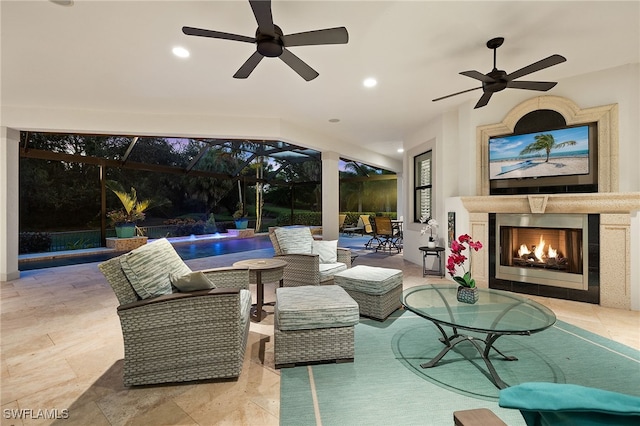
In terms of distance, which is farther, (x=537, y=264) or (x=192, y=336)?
(x=537, y=264)

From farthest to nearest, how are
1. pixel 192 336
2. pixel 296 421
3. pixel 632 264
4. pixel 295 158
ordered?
pixel 295 158 < pixel 632 264 < pixel 192 336 < pixel 296 421

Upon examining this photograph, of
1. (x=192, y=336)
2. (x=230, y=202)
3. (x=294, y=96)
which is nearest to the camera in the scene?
(x=192, y=336)

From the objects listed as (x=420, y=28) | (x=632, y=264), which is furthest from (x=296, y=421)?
(x=632, y=264)

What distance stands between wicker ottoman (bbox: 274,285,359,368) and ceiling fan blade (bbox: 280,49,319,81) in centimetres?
205

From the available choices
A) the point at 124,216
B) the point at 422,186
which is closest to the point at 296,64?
the point at 422,186

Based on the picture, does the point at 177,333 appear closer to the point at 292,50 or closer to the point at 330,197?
the point at 292,50

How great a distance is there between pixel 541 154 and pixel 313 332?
3937 millimetres

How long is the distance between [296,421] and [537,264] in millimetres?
4032

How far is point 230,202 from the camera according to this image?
13781 mm

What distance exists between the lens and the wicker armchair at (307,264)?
3.69 meters

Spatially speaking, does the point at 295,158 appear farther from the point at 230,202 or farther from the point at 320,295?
the point at 320,295

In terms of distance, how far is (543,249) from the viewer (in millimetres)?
4098

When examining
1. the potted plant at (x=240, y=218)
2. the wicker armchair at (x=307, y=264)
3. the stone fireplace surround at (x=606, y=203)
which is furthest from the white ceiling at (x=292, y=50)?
the potted plant at (x=240, y=218)

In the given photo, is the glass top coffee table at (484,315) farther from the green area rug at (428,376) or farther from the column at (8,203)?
the column at (8,203)
